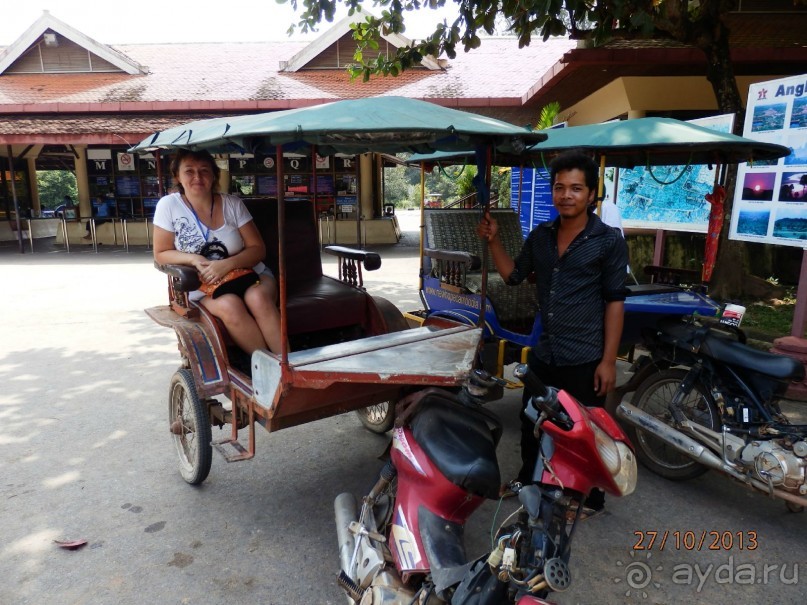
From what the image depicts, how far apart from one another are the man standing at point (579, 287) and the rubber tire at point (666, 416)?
0.77 metres

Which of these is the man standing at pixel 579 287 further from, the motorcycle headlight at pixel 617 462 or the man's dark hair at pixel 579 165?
the motorcycle headlight at pixel 617 462

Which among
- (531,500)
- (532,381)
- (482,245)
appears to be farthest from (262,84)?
(531,500)

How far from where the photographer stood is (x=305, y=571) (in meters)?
2.58

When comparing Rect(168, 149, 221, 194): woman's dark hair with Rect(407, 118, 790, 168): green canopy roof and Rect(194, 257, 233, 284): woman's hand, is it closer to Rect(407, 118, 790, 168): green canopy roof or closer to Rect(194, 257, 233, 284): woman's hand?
Rect(194, 257, 233, 284): woman's hand

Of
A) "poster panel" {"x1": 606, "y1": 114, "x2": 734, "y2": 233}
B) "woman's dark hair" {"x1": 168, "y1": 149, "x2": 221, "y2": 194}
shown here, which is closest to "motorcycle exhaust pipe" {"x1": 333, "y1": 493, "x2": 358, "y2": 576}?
"woman's dark hair" {"x1": 168, "y1": 149, "x2": 221, "y2": 194}

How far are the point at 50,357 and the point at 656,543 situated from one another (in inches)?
224

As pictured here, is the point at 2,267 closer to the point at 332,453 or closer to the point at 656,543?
the point at 332,453

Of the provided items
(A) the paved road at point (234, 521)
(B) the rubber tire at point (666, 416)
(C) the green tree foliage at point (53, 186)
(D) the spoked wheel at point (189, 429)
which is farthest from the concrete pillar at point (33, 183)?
(B) the rubber tire at point (666, 416)

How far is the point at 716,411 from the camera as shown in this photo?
3.14m

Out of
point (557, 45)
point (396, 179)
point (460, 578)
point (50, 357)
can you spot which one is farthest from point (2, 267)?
point (396, 179)

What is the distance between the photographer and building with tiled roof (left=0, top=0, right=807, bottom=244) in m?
8.80

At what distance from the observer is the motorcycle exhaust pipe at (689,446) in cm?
276

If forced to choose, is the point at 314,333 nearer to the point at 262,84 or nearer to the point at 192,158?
the point at 192,158

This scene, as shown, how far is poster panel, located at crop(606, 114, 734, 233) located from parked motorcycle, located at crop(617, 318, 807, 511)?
2.54 metres
